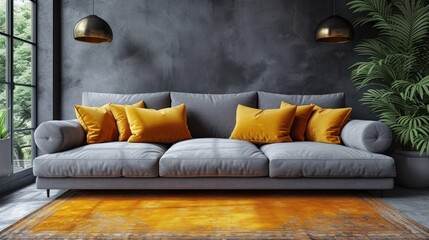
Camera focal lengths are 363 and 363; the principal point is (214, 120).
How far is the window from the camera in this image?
3.16 metres

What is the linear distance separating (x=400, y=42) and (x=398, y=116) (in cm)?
69

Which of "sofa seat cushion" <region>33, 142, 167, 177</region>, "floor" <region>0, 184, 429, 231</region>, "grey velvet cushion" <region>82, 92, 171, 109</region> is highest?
"grey velvet cushion" <region>82, 92, 171, 109</region>

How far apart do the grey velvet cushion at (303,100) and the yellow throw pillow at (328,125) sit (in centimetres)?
26

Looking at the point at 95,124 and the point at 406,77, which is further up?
the point at 406,77

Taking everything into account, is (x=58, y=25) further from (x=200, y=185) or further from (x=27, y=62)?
(x=200, y=185)

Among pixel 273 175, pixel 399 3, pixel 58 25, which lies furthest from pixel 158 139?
pixel 399 3

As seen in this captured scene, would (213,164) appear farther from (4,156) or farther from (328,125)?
(4,156)

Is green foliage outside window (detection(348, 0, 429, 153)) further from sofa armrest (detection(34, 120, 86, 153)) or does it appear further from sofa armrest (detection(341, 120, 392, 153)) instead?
sofa armrest (detection(34, 120, 86, 153))

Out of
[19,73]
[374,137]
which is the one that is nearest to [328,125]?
[374,137]

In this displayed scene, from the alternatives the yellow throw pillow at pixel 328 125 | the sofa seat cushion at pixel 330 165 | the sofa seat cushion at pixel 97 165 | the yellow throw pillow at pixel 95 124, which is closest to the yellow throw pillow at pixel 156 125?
the yellow throw pillow at pixel 95 124

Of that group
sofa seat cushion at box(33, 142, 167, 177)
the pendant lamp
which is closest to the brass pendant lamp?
sofa seat cushion at box(33, 142, 167, 177)

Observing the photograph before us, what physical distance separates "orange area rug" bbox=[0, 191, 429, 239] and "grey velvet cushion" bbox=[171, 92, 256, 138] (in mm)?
767

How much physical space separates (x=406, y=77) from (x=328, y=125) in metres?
0.90

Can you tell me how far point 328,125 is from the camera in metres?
3.19
